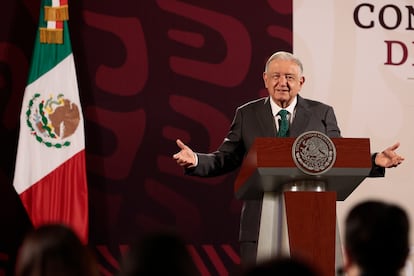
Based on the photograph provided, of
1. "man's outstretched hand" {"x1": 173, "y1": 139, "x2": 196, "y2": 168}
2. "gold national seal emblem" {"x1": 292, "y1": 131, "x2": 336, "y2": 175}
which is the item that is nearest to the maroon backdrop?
"man's outstretched hand" {"x1": 173, "y1": 139, "x2": 196, "y2": 168}

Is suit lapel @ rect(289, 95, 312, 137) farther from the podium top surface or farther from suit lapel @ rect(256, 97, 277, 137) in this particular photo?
the podium top surface

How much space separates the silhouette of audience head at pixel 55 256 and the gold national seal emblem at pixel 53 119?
14.0 ft

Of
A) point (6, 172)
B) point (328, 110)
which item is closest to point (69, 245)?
point (328, 110)

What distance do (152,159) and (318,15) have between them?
184cm

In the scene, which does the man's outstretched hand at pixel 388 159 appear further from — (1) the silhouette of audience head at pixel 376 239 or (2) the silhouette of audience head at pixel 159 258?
(2) the silhouette of audience head at pixel 159 258

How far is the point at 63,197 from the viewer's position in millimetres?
5996

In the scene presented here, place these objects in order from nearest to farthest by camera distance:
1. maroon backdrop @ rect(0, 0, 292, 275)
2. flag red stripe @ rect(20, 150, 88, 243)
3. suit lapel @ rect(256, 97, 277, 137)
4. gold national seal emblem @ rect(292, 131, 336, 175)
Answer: gold national seal emblem @ rect(292, 131, 336, 175), suit lapel @ rect(256, 97, 277, 137), flag red stripe @ rect(20, 150, 88, 243), maroon backdrop @ rect(0, 0, 292, 275)

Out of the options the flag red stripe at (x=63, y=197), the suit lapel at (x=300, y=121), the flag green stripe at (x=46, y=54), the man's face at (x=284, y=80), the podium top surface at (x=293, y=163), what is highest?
the flag green stripe at (x=46, y=54)

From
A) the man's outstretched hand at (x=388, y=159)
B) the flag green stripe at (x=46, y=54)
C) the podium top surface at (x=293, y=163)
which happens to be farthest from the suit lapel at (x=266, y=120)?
the flag green stripe at (x=46, y=54)

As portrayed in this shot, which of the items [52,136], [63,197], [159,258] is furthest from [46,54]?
[159,258]

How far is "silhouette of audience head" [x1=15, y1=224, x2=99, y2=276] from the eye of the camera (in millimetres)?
1723

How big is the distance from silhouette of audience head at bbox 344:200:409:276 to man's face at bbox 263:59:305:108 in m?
2.51

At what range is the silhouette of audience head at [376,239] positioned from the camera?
1.86 meters

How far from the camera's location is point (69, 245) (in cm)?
179
